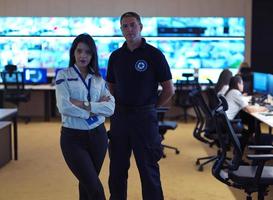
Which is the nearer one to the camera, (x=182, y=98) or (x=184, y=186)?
(x=184, y=186)

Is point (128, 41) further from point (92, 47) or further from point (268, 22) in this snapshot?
point (268, 22)

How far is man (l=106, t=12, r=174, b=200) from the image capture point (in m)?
3.53

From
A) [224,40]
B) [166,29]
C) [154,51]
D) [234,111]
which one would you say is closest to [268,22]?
[224,40]

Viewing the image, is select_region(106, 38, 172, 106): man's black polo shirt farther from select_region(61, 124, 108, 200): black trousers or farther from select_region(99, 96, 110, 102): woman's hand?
select_region(61, 124, 108, 200): black trousers

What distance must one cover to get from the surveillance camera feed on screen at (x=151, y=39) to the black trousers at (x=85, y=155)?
24.1ft

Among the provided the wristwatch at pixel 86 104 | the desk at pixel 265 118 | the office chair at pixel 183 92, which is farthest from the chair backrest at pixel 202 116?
the office chair at pixel 183 92

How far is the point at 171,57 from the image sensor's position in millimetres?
10617

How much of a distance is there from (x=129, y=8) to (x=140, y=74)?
7.34m

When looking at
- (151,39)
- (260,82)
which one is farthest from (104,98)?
(151,39)

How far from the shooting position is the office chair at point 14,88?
9.55 meters

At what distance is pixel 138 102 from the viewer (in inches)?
139

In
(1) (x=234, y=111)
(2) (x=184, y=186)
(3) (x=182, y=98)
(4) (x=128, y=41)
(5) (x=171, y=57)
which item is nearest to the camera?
(4) (x=128, y=41)

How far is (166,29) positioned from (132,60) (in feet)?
23.4

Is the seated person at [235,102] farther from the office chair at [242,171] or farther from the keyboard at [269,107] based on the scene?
the office chair at [242,171]
